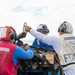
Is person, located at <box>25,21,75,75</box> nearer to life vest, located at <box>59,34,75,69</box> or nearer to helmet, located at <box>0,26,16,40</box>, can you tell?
life vest, located at <box>59,34,75,69</box>

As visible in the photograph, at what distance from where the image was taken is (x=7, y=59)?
664 centimetres

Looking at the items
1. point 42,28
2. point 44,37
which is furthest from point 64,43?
point 42,28

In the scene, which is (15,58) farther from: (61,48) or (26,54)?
(61,48)

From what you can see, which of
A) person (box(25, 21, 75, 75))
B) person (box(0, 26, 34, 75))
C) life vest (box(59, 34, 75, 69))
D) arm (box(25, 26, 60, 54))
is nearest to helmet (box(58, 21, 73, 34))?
person (box(25, 21, 75, 75))

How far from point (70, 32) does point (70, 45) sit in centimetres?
35

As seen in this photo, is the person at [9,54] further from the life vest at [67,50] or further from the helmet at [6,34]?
the life vest at [67,50]

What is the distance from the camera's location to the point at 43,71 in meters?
7.01

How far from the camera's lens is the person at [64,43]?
7266mm

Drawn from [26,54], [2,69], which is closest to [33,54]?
[26,54]

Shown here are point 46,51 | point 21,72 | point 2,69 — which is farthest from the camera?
point 46,51

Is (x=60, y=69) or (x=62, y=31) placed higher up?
(x=62, y=31)

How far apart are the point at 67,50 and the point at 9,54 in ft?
5.13

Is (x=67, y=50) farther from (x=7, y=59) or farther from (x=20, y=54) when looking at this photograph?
(x=7, y=59)

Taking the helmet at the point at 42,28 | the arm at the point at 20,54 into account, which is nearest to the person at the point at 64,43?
the arm at the point at 20,54
